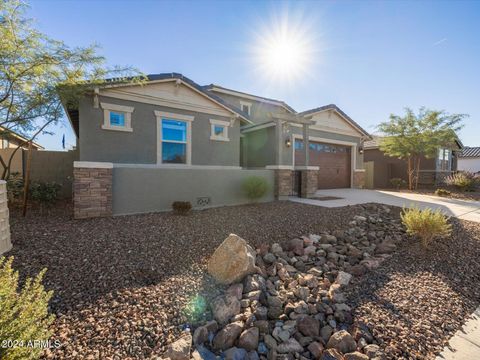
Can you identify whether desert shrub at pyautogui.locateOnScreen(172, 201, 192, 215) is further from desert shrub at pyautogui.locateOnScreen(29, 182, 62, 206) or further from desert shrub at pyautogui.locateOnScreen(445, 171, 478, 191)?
desert shrub at pyautogui.locateOnScreen(445, 171, 478, 191)

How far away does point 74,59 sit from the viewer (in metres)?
5.56

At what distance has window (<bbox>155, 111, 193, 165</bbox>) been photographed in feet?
27.4

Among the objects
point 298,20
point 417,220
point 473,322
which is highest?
point 298,20

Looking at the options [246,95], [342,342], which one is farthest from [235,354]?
[246,95]

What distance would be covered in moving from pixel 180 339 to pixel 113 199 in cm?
487

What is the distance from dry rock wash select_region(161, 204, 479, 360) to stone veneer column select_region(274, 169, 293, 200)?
15.1 ft

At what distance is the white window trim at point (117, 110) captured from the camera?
7.31m

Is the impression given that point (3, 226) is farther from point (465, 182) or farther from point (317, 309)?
point (465, 182)

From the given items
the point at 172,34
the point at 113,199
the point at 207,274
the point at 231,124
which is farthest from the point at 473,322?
the point at 172,34

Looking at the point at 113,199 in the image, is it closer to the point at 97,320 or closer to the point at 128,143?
the point at 128,143

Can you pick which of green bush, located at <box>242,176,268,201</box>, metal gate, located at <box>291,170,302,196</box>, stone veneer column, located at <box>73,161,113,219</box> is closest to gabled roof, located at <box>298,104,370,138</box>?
metal gate, located at <box>291,170,302,196</box>

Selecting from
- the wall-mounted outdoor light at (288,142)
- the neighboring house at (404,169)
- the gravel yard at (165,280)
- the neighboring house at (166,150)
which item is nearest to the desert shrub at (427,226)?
the gravel yard at (165,280)

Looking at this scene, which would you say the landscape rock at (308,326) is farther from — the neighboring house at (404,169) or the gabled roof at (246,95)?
the neighboring house at (404,169)

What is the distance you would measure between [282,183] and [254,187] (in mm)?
1675
